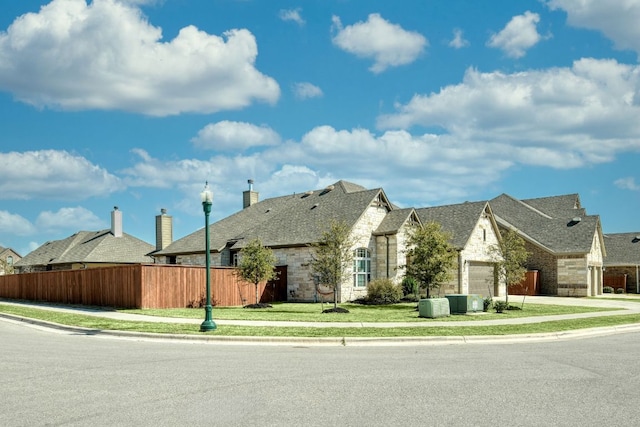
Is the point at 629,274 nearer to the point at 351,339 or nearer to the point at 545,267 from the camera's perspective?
the point at 545,267

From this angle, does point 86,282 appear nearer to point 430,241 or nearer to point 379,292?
point 379,292

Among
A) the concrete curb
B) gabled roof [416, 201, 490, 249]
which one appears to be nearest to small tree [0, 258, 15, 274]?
gabled roof [416, 201, 490, 249]

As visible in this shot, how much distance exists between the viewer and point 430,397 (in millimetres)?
9109

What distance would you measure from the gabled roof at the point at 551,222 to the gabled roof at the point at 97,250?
32.9m

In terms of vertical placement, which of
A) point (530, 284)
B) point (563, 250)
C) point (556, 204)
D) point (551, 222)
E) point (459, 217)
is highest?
point (556, 204)

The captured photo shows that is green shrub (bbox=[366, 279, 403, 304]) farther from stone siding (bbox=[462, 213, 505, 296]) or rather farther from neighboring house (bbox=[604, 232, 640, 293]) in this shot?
neighboring house (bbox=[604, 232, 640, 293])

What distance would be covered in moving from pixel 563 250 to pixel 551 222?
4.95 meters

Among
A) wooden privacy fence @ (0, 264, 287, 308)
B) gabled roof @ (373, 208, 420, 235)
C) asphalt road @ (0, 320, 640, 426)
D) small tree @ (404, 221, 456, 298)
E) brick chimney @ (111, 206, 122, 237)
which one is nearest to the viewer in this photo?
asphalt road @ (0, 320, 640, 426)

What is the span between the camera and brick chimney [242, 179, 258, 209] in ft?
173

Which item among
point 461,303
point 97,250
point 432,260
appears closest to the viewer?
point 461,303

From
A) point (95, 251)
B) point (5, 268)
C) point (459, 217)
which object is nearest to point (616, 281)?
point (459, 217)

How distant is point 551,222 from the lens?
5134cm

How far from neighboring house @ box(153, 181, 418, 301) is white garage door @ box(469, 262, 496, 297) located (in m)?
5.77

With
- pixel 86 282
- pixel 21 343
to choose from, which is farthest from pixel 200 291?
pixel 21 343
